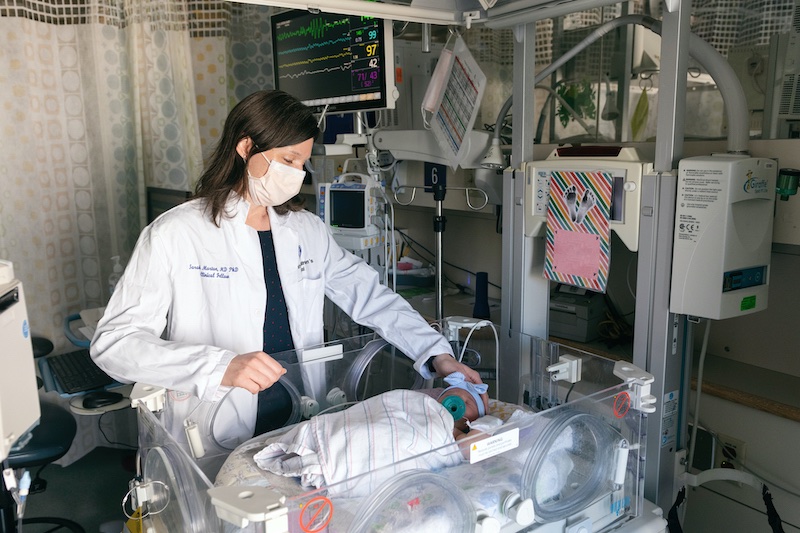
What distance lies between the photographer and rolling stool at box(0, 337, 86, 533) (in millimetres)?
1991

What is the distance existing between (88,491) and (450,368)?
205 cm

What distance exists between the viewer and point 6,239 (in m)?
2.64

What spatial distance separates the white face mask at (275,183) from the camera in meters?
1.52

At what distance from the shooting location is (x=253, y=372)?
1188 millimetres

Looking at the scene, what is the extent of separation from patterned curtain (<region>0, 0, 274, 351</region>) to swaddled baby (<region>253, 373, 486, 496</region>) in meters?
1.97

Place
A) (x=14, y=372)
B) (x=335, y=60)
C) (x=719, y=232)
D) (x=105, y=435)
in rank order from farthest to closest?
(x=105, y=435), (x=335, y=60), (x=719, y=232), (x=14, y=372)

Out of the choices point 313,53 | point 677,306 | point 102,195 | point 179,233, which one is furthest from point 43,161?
point 677,306

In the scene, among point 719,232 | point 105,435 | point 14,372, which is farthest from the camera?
point 105,435

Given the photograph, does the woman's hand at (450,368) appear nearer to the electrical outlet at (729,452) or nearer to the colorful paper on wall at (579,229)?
the colorful paper on wall at (579,229)

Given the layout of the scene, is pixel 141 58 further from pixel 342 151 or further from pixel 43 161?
pixel 342 151

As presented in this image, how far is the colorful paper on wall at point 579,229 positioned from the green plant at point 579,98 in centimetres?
110

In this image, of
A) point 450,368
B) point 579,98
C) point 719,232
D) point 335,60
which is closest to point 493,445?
point 450,368

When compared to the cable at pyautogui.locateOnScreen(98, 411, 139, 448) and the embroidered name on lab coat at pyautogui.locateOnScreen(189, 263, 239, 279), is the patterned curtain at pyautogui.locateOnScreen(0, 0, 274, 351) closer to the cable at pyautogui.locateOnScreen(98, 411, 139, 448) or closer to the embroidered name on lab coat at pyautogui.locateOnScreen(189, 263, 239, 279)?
the cable at pyautogui.locateOnScreen(98, 411, 139, 448)

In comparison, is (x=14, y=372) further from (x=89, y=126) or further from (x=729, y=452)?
(x=89, y=126)
